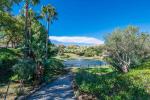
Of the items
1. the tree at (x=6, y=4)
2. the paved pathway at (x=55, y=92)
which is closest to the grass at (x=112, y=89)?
the paved pathway at (x=55, y=92)

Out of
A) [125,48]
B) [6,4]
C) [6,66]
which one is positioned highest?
[6,4]

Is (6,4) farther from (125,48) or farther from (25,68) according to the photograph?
(125,48)

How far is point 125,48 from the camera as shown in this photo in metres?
63.9

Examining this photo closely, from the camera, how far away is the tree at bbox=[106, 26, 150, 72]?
205ft

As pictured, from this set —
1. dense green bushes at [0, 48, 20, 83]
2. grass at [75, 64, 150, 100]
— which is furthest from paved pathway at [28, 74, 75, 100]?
dense green bushes at [0, 48, 20, 83]

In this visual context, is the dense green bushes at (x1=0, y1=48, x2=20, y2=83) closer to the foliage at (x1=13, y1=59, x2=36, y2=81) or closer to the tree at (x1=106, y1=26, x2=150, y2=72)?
the foliage at (x1=13, y1=59, x2=36, y2=81)

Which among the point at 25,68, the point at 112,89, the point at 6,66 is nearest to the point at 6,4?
the point at 25,68

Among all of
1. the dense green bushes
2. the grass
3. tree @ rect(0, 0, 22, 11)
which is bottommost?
the grass

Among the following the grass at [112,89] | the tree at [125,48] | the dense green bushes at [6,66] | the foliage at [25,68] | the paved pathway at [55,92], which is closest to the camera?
the grass at [112,89]

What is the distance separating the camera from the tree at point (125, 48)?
62.6m

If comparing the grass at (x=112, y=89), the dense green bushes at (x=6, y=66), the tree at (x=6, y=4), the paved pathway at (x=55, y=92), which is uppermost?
the tree at (x=6, y=4)

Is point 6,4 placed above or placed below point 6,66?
above

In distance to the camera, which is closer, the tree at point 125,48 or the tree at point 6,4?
the tree at point 6,4

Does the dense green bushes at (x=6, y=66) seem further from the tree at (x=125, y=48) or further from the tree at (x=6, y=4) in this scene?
the tree at (x=125, y=48)
